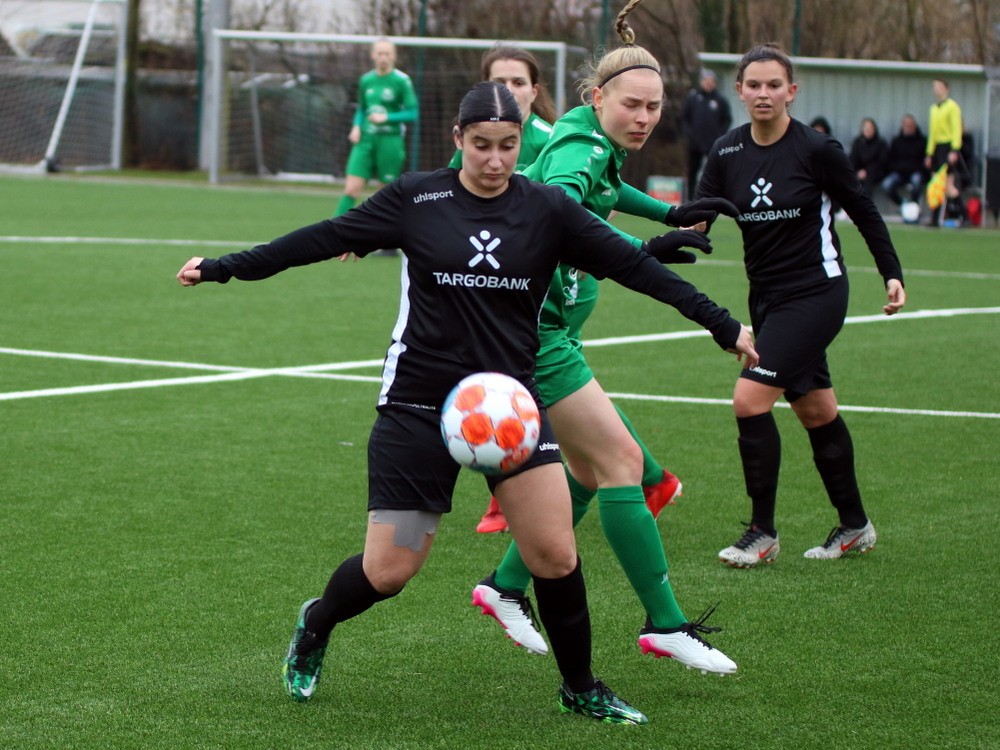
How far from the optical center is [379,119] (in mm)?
18297

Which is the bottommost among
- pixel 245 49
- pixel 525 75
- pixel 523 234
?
pixel 523 234

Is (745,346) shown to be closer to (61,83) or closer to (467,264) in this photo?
(467,264)

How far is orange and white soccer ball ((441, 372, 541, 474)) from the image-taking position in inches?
164

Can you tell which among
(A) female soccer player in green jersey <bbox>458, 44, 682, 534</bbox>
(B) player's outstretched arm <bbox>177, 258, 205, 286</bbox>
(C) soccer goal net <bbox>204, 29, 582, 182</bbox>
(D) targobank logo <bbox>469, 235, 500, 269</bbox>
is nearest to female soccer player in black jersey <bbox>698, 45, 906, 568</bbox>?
(A) female soccer player in green jersey <bbox>458, 44, 682, 534</bbox>

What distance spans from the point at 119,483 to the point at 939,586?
374 cm

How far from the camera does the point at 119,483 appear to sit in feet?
23.9

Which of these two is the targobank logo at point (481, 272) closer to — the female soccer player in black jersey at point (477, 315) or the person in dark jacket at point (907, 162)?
the female soccer player in black jersey at point (477, 315)

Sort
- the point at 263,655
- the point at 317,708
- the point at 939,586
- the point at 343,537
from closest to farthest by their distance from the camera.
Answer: the point at 317,708, the point at 263,655, the point at 939,586, the point at 343,537

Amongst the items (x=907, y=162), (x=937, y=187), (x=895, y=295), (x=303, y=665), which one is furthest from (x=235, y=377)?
(x=907, y=162)

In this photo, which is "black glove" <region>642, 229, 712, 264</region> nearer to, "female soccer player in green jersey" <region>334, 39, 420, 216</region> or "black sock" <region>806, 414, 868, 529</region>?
"black sock" <region>806, 414, 868, 529</region>

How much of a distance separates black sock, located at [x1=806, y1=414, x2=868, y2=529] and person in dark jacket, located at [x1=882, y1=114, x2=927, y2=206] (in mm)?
19671

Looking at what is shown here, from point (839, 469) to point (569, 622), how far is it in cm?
245

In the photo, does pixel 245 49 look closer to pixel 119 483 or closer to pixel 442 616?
pixel 119 483

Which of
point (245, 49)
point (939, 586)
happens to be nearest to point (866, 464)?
point (939, 586)
